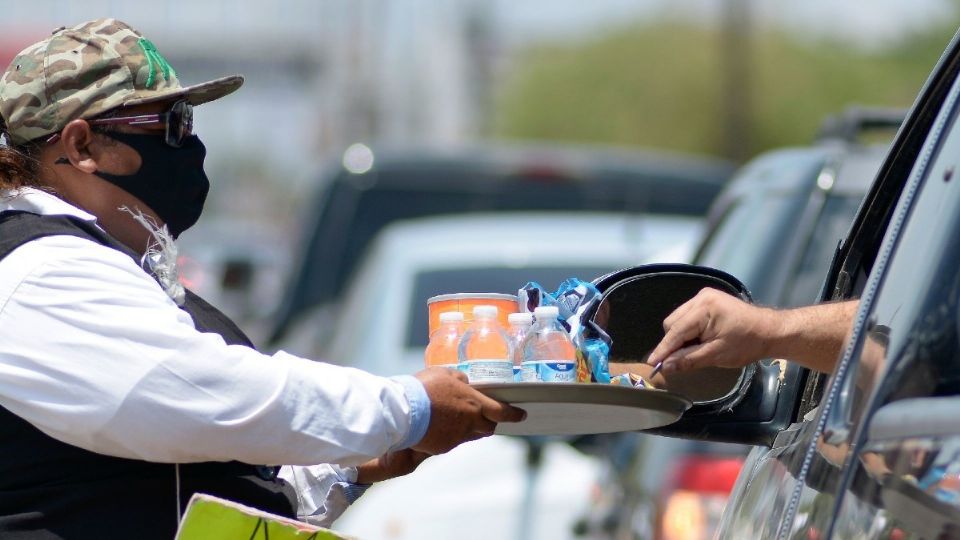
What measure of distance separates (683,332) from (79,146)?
1060 millimetres

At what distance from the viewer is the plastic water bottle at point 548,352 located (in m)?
2.65

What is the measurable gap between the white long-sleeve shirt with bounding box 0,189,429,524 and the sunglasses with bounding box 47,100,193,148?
0.29 meters

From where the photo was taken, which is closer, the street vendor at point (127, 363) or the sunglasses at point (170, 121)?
the street vendor at point (127, 363)

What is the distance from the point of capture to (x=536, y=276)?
307 inches

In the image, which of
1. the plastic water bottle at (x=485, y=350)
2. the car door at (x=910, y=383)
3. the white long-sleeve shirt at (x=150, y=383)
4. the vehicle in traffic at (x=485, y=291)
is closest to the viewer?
the car door at (x=910, y=383)

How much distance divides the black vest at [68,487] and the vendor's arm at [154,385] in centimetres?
8

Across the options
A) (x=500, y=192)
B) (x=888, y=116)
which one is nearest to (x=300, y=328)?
(x=500, y=192)

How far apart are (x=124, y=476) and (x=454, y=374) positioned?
544 millimetres

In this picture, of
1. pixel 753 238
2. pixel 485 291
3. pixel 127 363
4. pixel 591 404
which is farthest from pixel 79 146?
pixel 485 291

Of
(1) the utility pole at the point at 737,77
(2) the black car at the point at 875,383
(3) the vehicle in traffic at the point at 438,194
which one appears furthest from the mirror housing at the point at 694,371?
(1) the utility pole at the point at 737,77

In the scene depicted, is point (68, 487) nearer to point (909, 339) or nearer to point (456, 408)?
point (456, 408)

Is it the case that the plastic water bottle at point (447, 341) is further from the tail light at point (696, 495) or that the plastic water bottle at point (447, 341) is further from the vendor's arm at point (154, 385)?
the tail light at point (696, 495)

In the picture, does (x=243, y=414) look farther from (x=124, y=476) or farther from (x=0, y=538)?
(x=0, y=538)

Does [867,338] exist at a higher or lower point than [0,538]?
higher
